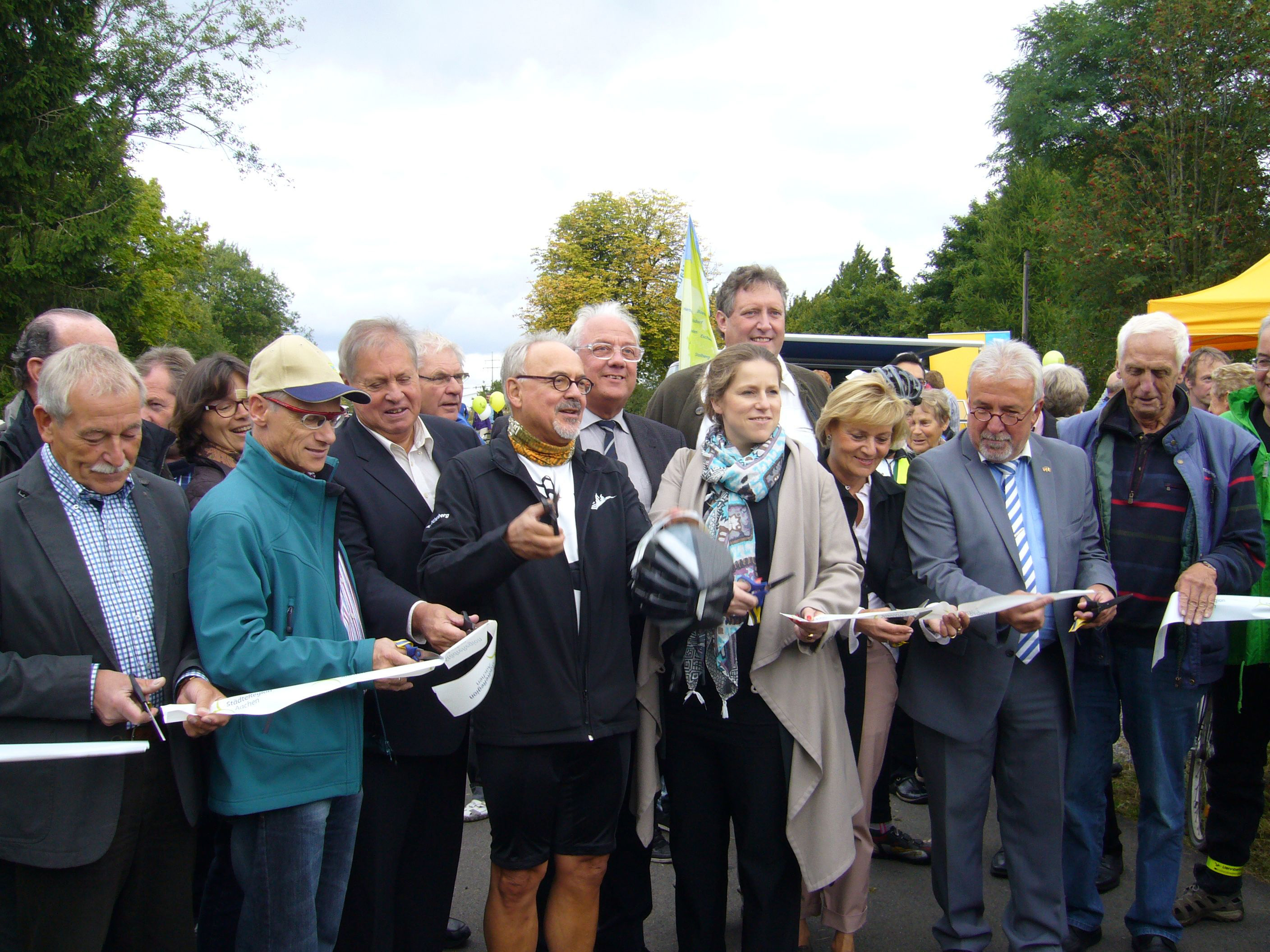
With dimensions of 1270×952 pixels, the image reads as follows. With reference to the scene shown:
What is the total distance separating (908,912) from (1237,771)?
1.52m

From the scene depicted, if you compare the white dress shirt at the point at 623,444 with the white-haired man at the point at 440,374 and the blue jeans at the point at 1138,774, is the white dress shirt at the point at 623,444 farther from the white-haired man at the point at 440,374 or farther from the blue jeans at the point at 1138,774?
the blue jeans at the point at 1138,774

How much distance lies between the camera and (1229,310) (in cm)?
750

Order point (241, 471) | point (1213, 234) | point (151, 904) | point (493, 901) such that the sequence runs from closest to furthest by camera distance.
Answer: point (151, 904), point (241, 471), point (493, 901), point (1213, 234)

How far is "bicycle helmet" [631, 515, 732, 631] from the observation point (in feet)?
7.81

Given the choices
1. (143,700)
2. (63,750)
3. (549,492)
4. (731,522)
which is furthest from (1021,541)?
(63,750)

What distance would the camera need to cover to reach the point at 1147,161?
2617cm

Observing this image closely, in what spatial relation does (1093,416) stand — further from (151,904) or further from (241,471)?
(151,904)

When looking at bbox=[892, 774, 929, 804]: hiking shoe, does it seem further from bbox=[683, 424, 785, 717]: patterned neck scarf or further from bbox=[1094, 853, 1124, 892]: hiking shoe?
bbox=[683, 424, 785, 717]: patterned neck scarf

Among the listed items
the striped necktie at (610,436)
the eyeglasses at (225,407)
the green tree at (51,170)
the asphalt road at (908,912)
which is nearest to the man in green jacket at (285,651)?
the eyeglasses at (225,407)

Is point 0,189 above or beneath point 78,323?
above

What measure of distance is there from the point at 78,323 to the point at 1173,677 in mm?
4289

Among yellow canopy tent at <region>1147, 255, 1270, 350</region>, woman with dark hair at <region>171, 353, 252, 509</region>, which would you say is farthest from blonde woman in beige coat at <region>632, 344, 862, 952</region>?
yellow canopy tent at <region>1147, 255, 1270, 350</region>

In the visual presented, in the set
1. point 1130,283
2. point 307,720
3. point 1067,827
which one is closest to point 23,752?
point 307,720

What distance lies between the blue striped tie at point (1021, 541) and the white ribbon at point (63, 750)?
107 inches
